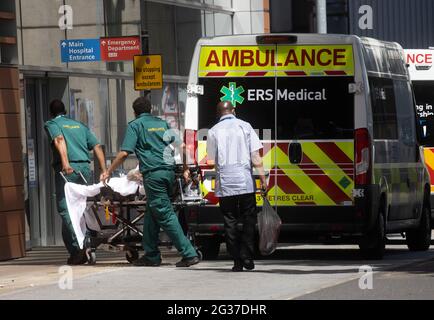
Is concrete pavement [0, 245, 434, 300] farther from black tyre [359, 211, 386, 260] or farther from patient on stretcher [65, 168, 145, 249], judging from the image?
patient on stretcher [65, 168, 145, 249]

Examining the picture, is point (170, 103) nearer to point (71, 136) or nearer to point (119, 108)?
point (119, 108)

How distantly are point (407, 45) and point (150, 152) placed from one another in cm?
2270

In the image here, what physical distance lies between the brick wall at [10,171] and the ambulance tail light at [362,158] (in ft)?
14.4

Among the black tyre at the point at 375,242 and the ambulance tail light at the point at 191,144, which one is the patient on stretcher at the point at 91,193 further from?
the black tyre at the point at 375,242

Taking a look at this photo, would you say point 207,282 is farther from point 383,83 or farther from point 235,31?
point 235,31

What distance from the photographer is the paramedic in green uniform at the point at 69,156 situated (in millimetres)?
15602

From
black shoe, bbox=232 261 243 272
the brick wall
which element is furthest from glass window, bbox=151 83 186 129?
black shoe, bbox=232 261 243 272

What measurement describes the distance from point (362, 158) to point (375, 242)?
1.05 meters

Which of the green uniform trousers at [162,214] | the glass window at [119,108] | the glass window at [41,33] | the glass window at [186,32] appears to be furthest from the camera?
the glass window at [186,32]

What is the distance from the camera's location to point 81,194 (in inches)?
604

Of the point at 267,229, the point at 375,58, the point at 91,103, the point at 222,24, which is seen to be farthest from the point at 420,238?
the point at 222,24

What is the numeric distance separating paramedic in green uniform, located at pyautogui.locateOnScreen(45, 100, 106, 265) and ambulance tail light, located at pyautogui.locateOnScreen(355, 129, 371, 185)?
2824 millimetres

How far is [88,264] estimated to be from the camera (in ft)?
51.0

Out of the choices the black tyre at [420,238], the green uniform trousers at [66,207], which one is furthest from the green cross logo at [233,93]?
the black tyre at [420,238]
